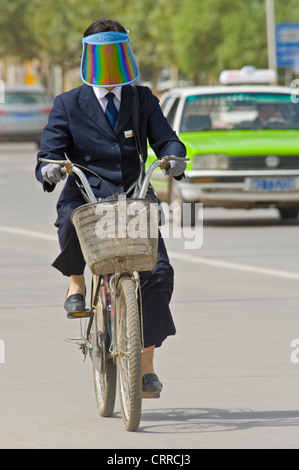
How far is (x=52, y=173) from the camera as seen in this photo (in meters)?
5.65

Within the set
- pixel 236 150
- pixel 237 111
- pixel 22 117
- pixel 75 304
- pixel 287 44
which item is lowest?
pixel 75 304

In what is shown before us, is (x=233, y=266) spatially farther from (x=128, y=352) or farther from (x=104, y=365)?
(x=128, y=352)

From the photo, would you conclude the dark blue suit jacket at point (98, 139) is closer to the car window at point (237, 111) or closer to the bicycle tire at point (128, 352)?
the bicycle tire at point (128, 352)

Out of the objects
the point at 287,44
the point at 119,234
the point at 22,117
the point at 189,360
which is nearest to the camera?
the point at 119,234

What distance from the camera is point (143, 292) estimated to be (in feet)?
19.0

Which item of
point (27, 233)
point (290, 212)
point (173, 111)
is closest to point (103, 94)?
point (27, 233)

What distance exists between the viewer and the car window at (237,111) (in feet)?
50.2

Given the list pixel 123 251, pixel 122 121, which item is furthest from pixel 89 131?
pixel 123 251

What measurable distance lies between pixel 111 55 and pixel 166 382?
1.77 m

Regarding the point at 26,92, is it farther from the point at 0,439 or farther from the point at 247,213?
the point at 0,439

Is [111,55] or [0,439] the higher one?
[111,55]

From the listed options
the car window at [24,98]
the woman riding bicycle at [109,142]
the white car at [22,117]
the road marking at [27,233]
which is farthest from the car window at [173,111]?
the car window at [24,98]

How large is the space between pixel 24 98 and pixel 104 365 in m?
29.7

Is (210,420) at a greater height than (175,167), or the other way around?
(175,167)
